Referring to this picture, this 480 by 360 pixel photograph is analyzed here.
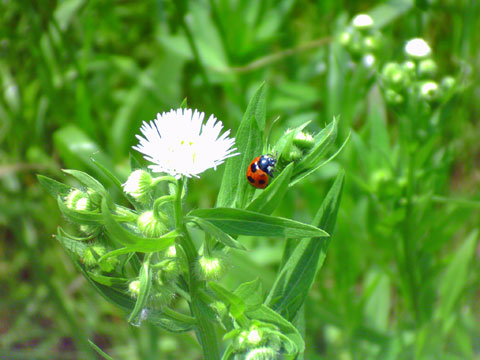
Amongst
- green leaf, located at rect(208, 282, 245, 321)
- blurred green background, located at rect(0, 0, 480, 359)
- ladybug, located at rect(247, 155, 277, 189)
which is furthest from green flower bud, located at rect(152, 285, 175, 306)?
blurred green background, located at rect(0, 0, 480, 359)

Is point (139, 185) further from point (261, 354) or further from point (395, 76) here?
point (395, 76)

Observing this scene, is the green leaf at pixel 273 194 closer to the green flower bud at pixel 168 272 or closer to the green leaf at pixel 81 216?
the green flower bud at pixel 168 272

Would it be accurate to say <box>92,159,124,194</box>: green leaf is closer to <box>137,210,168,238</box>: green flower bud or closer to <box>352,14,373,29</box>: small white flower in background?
<box>137,210,168,238</box>: green flower bud

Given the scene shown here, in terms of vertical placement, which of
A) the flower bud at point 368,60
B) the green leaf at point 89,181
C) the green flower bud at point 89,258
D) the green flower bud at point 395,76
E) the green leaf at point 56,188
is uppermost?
the green leaf at point 89,181

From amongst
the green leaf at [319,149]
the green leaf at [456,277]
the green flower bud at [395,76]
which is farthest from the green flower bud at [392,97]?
the green leaf at [319,149]

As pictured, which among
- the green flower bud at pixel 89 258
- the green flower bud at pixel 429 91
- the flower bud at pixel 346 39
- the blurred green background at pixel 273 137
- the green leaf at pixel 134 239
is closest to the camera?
the green leaf at pixel 134 239
